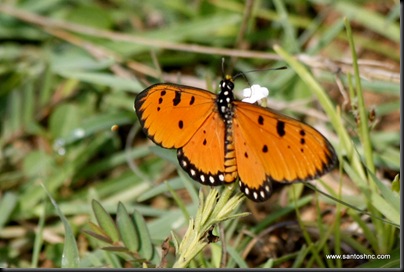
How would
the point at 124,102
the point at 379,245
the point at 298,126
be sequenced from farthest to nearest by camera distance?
the point at 124,102
the point at 379,245
the point at 298,126

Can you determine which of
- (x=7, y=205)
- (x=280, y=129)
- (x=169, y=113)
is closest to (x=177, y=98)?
(x=169, y=113)

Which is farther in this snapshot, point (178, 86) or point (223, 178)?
point (178, 86)

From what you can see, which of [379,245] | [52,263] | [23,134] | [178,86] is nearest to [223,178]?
[178,86]

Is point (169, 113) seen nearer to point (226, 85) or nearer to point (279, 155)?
point (226, 85)

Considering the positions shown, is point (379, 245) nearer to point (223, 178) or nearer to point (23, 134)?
point (223, 178)

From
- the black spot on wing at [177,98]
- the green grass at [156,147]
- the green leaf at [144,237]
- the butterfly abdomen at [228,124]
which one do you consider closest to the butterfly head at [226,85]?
the butterfly abdomen at [228,124]

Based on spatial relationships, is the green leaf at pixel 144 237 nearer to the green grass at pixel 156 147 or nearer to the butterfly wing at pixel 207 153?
the green grass at pixel 156 147

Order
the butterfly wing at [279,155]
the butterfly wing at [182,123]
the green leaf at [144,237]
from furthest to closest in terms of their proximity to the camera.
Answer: the green leaf at [144,237]
the butterfly wing at [182,123]
the butterfly wing at [279,155]
